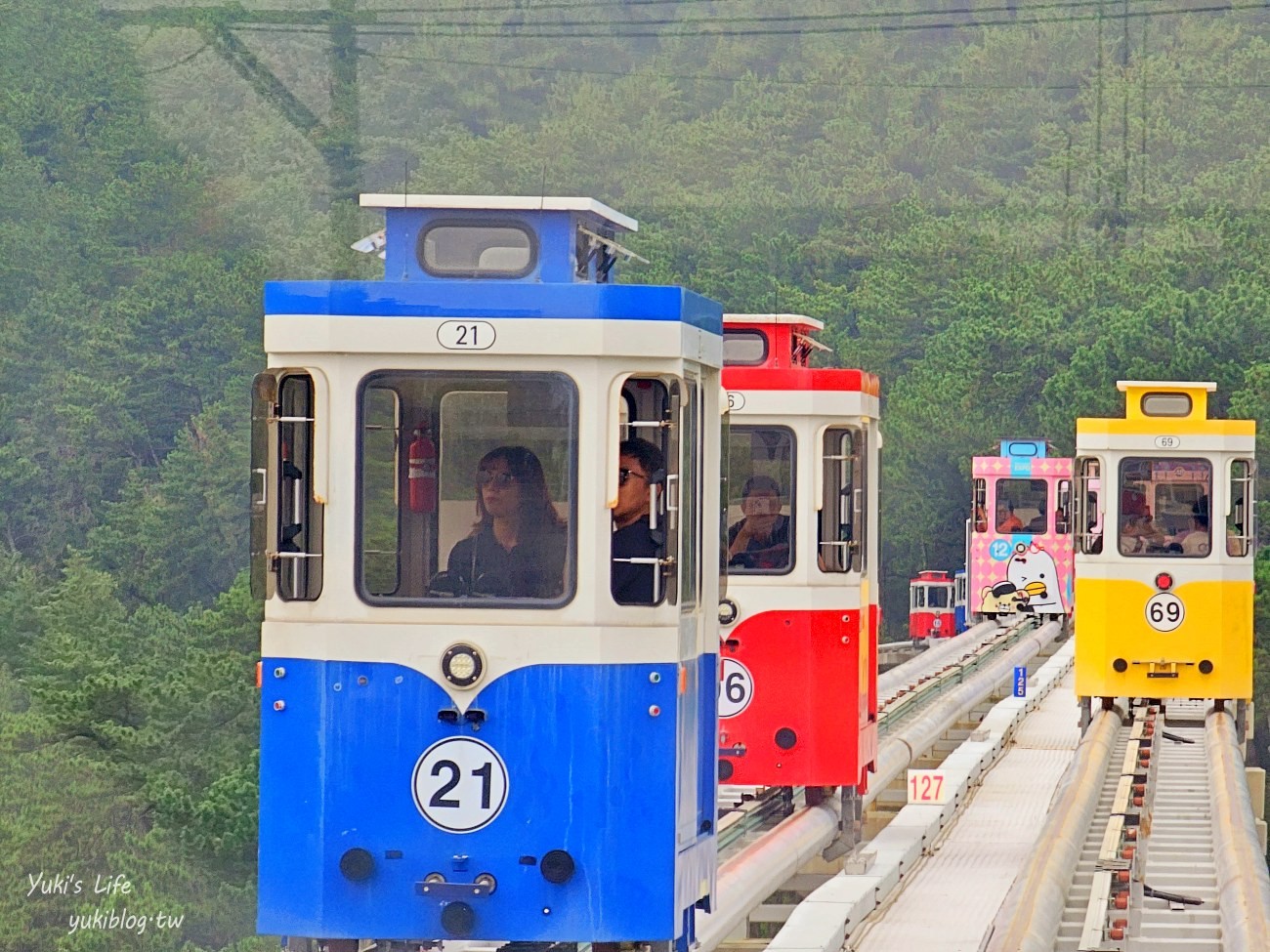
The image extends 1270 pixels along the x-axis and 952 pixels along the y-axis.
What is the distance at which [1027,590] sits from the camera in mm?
34219

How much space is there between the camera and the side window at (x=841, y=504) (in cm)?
1064

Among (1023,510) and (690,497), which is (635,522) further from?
(1023,510)

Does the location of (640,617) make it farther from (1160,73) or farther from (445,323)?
(1160,73)

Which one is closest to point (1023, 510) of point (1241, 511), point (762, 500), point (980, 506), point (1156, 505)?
point (980, 506)

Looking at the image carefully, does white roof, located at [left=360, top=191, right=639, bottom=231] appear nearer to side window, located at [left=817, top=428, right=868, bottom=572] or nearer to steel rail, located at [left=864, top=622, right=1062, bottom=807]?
side window, located at [left=817, top=428, right=868, bottom=572]

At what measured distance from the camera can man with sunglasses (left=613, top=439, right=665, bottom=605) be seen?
6.19 m

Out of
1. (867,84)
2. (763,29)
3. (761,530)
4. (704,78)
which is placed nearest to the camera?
(761,530)

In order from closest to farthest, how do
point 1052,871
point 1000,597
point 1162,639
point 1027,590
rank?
point 1052,871 → point 1162,639 → point 1027,590 → point 1000,597

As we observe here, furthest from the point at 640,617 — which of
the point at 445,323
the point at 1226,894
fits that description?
the point at 1226,894

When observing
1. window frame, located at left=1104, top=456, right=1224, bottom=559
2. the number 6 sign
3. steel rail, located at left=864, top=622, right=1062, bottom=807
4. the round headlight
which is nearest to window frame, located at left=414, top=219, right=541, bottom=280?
the round headlight

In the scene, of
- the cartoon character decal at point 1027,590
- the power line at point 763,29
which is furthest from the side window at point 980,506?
the power line at point 763,29

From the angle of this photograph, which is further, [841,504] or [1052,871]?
[841,504]

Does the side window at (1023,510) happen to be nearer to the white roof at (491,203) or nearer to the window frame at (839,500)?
the window frame at (839,500)

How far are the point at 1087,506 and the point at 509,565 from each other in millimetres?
9366
